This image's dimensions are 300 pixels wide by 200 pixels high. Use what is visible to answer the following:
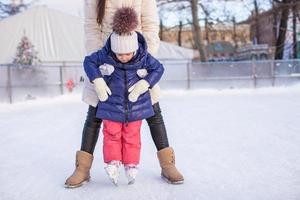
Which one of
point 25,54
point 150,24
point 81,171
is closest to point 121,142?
point 81,171

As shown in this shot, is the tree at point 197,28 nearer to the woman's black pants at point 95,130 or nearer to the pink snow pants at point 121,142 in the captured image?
the woman's black pants at point 95,130

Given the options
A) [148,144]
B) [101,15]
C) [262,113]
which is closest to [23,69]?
[262,113]

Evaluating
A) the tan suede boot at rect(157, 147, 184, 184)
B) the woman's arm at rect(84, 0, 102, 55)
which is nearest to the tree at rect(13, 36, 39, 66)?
the woman's arm at rect(84, 0, 102, 55)

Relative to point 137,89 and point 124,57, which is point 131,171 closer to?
point 137,89

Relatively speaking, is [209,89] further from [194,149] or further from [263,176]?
[263,176]

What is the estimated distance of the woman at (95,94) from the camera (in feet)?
9.00

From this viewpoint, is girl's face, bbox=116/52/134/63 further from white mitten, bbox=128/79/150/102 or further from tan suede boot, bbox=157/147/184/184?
tan suede boot, bbox=157/147/184/184

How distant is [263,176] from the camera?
2.85 m

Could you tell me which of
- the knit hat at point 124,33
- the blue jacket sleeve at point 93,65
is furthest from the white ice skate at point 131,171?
the knit hat at point 124,33

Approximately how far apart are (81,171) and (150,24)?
0.96 m

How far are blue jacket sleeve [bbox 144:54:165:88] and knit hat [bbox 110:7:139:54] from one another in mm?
118

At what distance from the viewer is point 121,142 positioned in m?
2.72

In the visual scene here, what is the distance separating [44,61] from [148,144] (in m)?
14.2

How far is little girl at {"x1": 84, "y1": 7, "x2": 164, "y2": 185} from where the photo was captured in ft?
8.41
